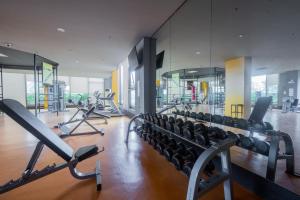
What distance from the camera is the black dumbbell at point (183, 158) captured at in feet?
4.59

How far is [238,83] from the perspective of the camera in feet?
9.07

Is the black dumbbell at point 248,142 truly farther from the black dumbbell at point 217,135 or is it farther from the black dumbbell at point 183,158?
the black dumbbell at point 183,158

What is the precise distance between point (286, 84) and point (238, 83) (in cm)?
67

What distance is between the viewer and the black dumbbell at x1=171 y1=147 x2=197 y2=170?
1400 mm

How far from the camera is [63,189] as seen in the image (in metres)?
1.53

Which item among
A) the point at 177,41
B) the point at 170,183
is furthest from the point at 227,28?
the point at 170,183

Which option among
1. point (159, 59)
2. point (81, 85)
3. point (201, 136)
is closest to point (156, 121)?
point (201, 136)

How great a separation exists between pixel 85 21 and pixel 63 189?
9.86 ft

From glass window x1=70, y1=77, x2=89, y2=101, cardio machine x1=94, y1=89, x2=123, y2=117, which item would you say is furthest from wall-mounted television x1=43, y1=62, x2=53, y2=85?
glass window x1=70, y1=77, x2=89, y2=101

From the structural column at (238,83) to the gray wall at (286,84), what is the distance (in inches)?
14.9

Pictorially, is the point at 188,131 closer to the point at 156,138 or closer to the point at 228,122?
the point at 156,138

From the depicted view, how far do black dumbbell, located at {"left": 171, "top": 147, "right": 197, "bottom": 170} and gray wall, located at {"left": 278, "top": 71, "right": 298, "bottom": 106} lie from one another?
1696mm

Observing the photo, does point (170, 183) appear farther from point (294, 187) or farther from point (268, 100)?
point (268, 100)

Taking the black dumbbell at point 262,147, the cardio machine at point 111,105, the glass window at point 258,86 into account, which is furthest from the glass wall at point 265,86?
the cardio machine at point 111,105
